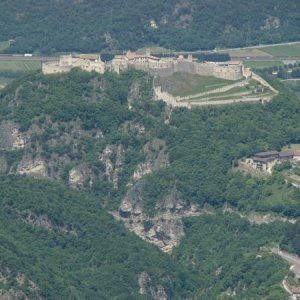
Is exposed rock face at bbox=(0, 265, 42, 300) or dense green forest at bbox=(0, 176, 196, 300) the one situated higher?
exposed rock face at bbox=(0, 265, 42, 300)

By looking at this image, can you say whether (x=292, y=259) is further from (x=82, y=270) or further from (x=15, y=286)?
(x=15, y=286)

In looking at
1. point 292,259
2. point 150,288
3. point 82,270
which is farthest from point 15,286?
point 292,259

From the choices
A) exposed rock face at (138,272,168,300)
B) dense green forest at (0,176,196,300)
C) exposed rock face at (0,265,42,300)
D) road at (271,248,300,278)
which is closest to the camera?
exposed rock face at (0,265,42,300)

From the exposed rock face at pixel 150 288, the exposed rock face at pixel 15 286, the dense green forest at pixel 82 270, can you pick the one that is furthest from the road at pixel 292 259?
the exposed rock face at pixel 15 286

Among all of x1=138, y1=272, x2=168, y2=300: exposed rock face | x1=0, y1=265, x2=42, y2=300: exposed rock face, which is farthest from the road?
x1=0, y1=265, x2=42, y2=300: exposed rock face

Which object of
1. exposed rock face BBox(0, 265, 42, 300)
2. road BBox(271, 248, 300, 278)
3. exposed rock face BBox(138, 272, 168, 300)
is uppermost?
exposed rock face BBox(0, 265, 42, 300)

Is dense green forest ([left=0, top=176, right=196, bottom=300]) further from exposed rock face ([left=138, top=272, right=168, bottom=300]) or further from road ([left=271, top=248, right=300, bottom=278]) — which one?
road ([left=271, top=248, right=300, bottom=278])

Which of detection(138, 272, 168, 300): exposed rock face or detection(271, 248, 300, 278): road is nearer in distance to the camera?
detection(271, 248, 300, 278): road

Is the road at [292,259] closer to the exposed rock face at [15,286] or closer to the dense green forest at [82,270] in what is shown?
the dense green forest at [82,270]

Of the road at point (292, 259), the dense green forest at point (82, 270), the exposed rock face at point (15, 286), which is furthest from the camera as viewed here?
the road at point (292, 259)
